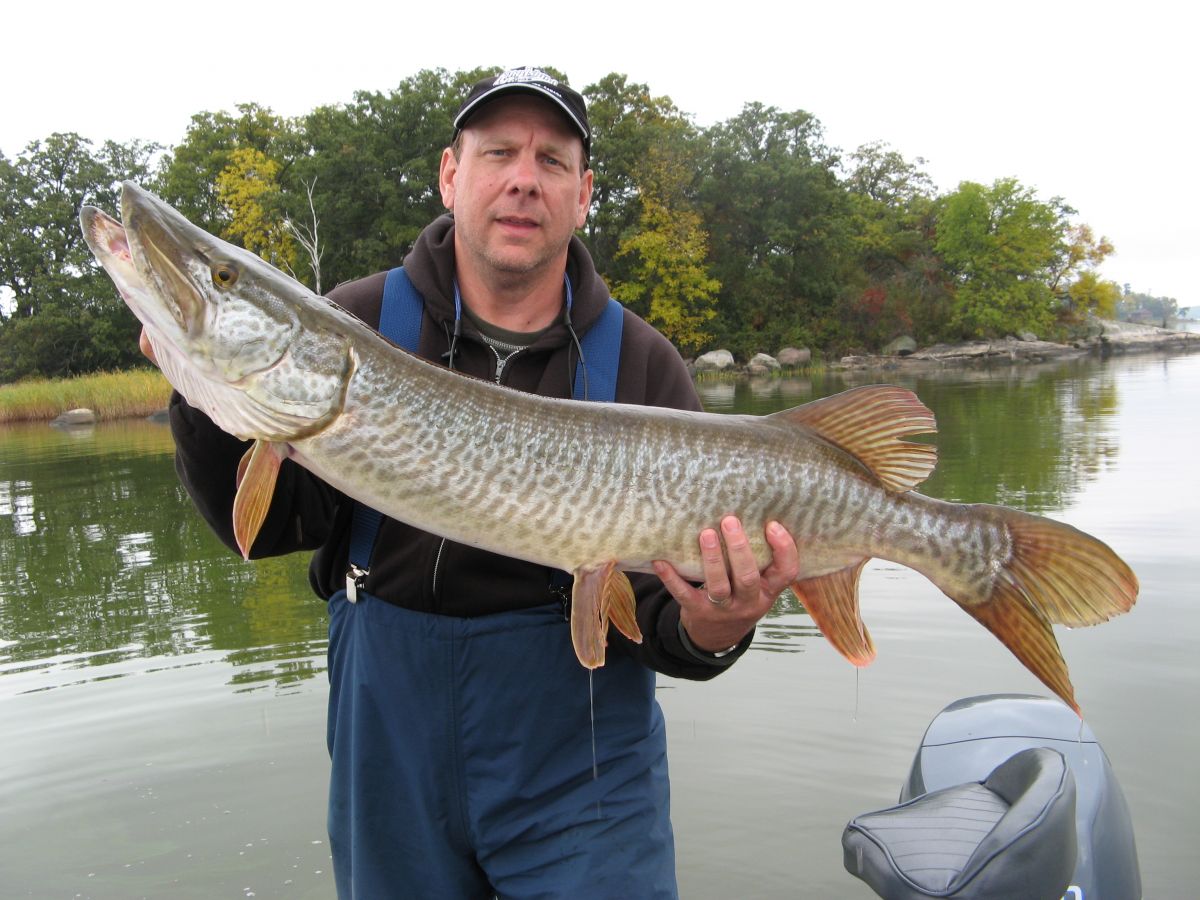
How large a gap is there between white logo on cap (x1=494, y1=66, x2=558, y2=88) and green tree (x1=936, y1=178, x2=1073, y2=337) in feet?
127

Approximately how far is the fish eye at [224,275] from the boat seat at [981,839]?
1.77 m

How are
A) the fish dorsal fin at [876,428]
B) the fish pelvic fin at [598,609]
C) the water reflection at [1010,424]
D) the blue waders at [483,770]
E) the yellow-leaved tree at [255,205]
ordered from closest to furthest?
the fish pelvic fin at [598,609]
the blue waders at [483,770]
the fish dorsal fin at [876,428]
the water reflection at [1010,424]
the yellow-leaved tree at [255,205]

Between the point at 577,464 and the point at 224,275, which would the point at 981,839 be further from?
the point at 224,275

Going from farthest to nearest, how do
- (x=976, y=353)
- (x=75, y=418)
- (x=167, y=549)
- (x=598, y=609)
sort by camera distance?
(x=976, y=353)
(x=75, y=418)
(x=167, y=549)
(x=598, y=609)

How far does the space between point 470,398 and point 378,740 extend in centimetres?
81

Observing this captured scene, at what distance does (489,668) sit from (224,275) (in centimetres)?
103

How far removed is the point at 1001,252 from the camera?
39.4m

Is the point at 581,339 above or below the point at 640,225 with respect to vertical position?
below

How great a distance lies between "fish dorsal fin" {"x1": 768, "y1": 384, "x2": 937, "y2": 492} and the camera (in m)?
2.21

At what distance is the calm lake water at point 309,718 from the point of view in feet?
10.8

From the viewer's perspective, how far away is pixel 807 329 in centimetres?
3675

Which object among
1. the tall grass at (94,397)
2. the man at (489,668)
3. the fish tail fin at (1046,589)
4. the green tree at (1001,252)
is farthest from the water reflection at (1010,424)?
the tall grass at (94,397)

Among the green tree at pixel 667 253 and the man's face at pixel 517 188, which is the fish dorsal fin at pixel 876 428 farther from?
the green tree at pixel 667 253

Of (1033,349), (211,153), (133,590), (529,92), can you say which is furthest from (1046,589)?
(211,153)
